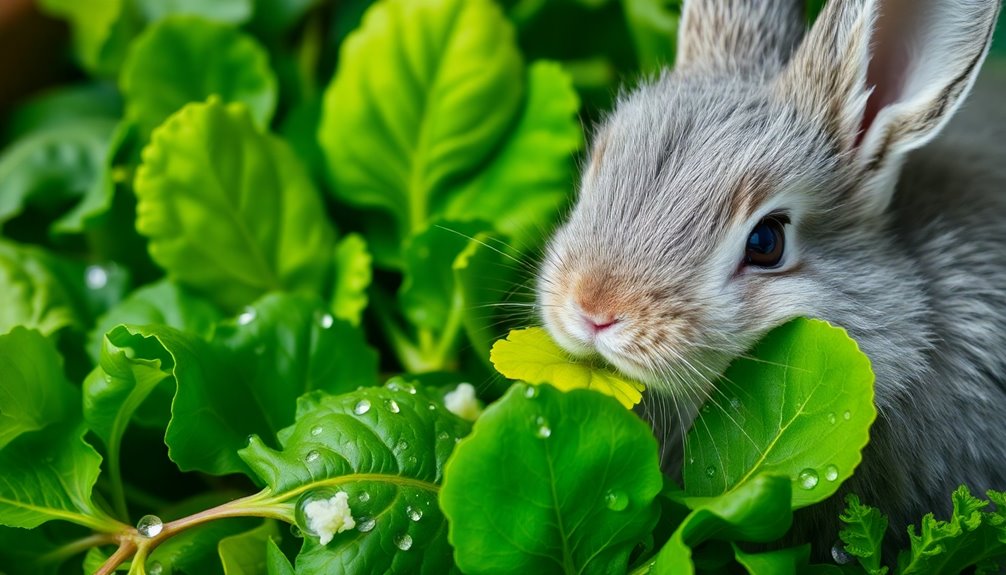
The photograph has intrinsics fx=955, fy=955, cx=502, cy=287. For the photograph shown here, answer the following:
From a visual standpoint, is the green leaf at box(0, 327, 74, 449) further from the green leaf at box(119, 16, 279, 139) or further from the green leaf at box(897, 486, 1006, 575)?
the green leaf at box(897, 486, 1006, 575)

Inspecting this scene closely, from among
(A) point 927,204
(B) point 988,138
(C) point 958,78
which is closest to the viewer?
(C) point 958,78

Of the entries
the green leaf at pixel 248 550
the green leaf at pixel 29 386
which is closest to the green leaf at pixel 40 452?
the green leaf at pixel 29 386

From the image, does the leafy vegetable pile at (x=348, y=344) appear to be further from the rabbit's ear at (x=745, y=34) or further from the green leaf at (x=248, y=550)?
the rabbit's ear at (x=745, y=34)

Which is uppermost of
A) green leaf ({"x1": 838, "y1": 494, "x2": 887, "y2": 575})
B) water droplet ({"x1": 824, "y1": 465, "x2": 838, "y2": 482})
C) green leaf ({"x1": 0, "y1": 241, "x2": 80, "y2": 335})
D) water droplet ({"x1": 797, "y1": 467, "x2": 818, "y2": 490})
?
water droplet ({"x1": 824, "y1": 465, "x2": 838, "y2": 482})

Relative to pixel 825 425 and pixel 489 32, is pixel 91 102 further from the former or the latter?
pixel 825 425

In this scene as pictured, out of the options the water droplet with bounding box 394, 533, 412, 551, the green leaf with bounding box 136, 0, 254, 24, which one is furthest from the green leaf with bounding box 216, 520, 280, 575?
the green leaf with bounding box 136, 0, 254, 24

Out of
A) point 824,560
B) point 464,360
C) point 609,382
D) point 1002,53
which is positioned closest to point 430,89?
point 464,360

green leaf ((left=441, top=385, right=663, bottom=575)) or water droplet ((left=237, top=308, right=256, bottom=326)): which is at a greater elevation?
green leaf ((left=441, top=385, right=663, bottom=575))
